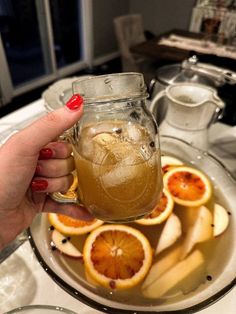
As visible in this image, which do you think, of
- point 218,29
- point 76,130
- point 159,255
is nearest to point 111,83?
point 76,130

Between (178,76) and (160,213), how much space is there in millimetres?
565

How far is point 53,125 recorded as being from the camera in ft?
1.46

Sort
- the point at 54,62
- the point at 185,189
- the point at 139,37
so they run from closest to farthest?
the point at 185,189, the point at 139,37, the point at 54,62

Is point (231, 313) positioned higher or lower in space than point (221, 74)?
lower

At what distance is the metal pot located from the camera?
85cm

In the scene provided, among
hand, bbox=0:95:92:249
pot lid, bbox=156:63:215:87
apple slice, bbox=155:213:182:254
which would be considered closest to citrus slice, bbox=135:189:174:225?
apple slice, bbox=155:213:182:254

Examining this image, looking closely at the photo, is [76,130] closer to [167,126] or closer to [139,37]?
[167,126]

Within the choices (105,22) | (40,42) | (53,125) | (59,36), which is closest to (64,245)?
(53,125)

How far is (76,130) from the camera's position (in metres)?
0.48

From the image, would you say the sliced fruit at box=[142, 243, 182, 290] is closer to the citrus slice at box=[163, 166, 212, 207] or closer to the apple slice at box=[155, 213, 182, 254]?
the apple slice at box=[155, 213, 182, 254]

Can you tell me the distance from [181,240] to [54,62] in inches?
114

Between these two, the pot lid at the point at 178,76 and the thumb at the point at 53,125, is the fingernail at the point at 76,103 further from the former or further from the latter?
the pot lid at the point at 178,76

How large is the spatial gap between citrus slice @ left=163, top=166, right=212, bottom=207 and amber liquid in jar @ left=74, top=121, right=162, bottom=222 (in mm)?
238

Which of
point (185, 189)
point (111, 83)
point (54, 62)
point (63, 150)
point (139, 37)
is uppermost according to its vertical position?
point (111, 83)
